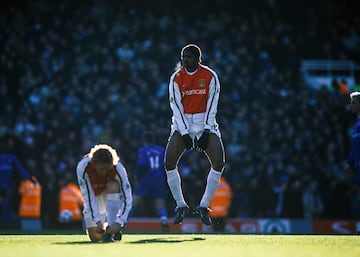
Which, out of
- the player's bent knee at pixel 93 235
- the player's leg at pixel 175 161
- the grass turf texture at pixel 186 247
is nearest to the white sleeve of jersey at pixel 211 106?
the player's leg at pixel 175 161

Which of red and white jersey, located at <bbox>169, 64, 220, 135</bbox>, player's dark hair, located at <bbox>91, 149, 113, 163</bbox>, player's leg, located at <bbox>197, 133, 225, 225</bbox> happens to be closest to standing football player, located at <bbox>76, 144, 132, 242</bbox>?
player's dark hair, located at <bbox>91, 149, 113, 163</bbox>

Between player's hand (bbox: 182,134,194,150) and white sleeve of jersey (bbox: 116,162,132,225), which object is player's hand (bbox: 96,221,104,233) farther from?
player's hand (bbox: 182,134,194,150)

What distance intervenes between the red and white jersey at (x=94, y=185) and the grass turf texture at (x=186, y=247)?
1.13 feet

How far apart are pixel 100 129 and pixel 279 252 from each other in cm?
1563

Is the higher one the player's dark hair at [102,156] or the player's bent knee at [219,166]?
the player's dark hair at [102,156]

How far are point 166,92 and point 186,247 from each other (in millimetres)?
16432

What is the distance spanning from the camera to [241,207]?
Result: 23.2 metres

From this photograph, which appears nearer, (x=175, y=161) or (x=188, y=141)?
(x=188, y=141)

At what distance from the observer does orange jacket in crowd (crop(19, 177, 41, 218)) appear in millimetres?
21641

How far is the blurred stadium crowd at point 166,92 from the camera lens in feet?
77.0

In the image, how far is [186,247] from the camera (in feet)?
33.1

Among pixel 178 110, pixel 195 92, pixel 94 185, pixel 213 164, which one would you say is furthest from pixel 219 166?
pixel 94 185

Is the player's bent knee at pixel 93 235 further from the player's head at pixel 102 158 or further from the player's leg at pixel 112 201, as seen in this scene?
the player's head at pixel 102 158

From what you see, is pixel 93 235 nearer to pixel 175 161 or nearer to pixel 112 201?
pixel 112 201
